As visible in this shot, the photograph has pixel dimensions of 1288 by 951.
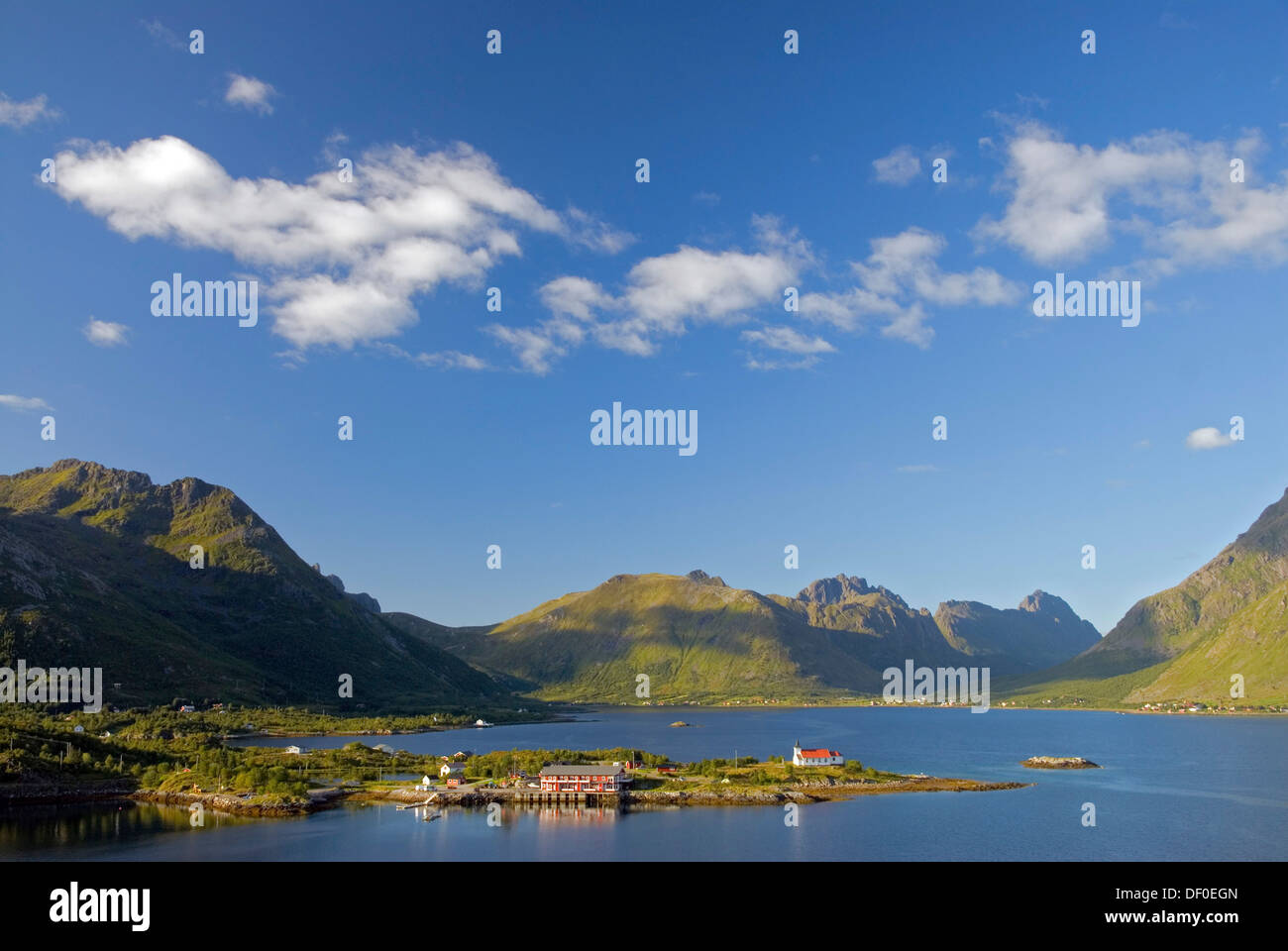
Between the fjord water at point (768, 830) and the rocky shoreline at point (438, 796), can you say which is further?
the rocky shoreline at point (438, 796)

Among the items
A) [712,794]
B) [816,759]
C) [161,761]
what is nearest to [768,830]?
[712,794]

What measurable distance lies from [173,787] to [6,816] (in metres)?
18.1

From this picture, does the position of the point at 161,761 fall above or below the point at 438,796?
above

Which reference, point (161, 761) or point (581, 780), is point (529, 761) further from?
point (161, 761)

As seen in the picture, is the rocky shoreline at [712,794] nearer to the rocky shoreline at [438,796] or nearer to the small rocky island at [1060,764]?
the rocky shoreline at [438,796]

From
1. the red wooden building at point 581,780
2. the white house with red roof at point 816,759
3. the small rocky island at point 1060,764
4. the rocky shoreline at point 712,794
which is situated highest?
the red wooden building at point 581,780

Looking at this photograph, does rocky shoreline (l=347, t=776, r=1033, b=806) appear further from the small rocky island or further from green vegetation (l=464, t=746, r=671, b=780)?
the small rocky island

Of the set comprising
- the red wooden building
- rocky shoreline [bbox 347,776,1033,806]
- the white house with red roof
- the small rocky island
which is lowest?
the small rocky island

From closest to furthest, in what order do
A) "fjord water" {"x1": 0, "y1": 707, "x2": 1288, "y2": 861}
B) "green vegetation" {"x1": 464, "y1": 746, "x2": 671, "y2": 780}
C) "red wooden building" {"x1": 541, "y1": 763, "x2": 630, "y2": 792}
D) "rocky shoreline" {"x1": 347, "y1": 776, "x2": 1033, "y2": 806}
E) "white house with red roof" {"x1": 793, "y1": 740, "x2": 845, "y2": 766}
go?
"fjord water" {"x1": 0, "y1": 707, "x2": 1288, "y2": 861} < "rocky shoreline" {"x1": 347, "y1": 776, "x2": 1033, "y2": 806} < "red wooden building" {"x1": 541, "y1": 763, "x2": 630, "y2": 792} < "green vegetation" {"x1": 464, "y1": 746, "x2": 671, "y2": 780} < "white house with red roof" {"x1": 793, "y1": 740, "x2": 845, "y2": 766}

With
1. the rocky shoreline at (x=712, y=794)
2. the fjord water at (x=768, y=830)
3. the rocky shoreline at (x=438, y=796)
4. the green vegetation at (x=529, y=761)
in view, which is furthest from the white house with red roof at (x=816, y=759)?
the fjord water at (x=768, y=830)

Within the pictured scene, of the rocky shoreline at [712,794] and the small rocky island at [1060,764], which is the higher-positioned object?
the rocky shoreline at [712,794]

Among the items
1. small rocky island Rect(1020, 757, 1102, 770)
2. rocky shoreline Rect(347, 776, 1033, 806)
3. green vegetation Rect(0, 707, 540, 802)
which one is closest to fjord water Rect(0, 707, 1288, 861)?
rocky shoreline Rect(347, 776, 1033, 806)

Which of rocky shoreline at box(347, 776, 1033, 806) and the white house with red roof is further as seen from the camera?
the white house with red roof
